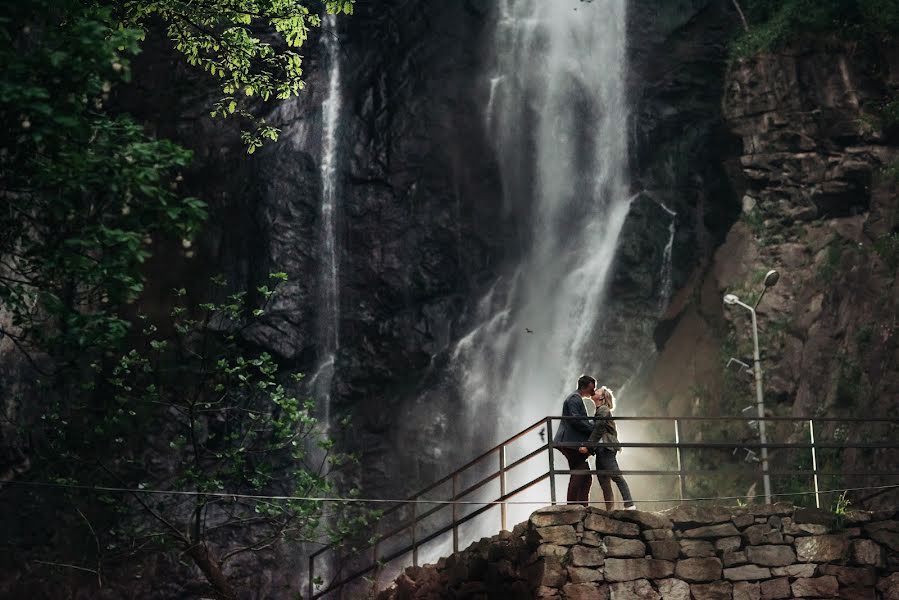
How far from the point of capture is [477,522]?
24453mm

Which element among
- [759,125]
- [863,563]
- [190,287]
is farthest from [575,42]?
[863,563]

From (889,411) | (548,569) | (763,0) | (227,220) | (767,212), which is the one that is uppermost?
(763,0)

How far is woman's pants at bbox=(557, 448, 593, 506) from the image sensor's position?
12.4 m

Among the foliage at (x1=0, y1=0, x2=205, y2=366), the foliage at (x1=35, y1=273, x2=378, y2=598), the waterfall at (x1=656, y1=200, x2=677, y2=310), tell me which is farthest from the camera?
the waterfall at (x1=656, y1=200, x2=677, y2=310)

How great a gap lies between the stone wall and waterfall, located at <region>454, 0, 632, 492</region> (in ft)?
43.7

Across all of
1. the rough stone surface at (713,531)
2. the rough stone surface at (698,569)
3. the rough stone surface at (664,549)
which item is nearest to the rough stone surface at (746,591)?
the rough stone surface at (698,569)

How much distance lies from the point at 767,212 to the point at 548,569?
14.1 metres

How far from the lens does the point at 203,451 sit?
16188mm

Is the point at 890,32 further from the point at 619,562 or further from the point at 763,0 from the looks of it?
the point at 619,562

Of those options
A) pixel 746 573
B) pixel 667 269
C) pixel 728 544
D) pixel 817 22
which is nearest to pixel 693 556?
pixel 728 544

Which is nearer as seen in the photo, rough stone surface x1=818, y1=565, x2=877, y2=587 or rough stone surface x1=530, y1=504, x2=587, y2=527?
rough stone surface x1=530, y1=504, x2=587, y2=527

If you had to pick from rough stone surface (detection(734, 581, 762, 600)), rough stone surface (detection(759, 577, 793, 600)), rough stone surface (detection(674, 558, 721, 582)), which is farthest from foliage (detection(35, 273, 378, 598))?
rough stone surface (detection(759, 577, 793, 600))

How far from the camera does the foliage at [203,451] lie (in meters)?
13.7

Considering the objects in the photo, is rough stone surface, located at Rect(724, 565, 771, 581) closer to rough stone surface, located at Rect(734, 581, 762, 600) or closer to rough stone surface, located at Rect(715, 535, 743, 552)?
rough stone surface, located at Rect(734, 581, 762, 600)
